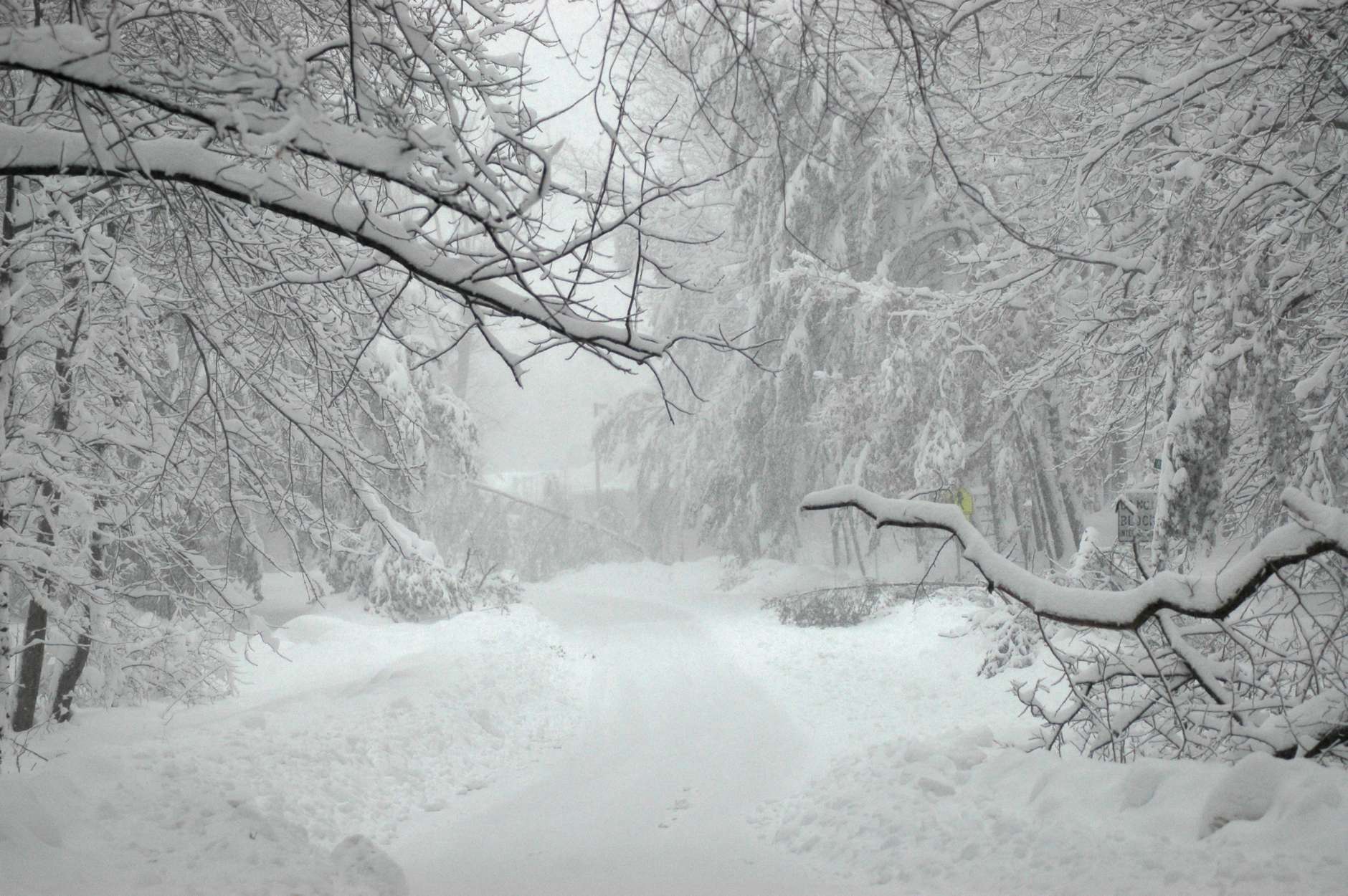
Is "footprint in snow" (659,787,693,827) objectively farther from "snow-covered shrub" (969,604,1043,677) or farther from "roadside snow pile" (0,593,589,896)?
"snow-covered shrub" (969,604,1043,677)

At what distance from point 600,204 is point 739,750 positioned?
265 inches

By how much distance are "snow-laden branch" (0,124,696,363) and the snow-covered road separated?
353cm

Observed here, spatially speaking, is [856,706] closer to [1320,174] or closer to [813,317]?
[1320,174]

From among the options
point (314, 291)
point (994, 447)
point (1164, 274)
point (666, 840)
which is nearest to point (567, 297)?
point (314, 291)

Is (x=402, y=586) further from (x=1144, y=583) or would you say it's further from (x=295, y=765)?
(x=1144, y=583)

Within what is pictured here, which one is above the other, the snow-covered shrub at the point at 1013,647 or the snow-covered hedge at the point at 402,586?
the snow-covered hedge at the point at 402,586

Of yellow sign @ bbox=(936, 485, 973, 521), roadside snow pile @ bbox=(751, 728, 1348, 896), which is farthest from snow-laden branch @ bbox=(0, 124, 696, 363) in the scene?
yellow sign @ bbox=(936, 485, 973, 521)

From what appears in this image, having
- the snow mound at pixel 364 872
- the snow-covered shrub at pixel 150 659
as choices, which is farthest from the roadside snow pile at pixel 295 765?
the snow-covered shrub at pixel 150 659

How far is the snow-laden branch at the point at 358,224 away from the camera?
2.86m

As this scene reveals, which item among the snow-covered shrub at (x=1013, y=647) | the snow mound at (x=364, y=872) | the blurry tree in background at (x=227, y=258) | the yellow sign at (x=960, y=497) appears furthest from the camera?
the yellow sign at (x=960, y=497)

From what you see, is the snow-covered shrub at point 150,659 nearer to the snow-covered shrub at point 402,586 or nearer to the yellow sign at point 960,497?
the snow-covered shrub at point 402,586

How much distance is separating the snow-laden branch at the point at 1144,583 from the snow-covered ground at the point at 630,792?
1004 millimetres

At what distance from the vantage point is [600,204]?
2873 millimetres

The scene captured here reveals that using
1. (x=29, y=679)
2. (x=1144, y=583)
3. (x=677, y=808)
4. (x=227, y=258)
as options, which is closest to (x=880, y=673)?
(x=677, y=808)
